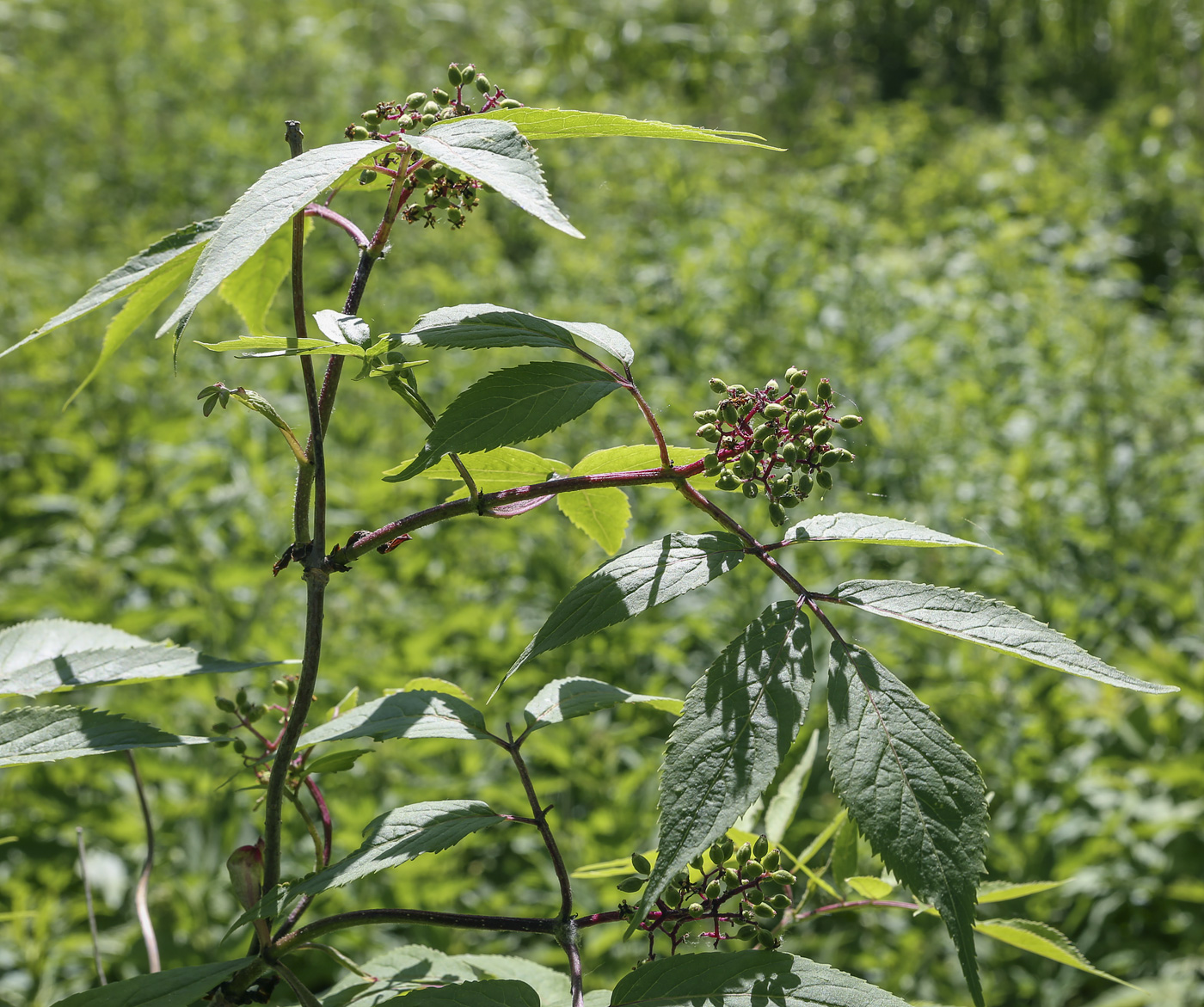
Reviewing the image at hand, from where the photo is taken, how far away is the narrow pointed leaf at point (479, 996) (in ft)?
1.88

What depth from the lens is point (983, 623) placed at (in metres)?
0.56

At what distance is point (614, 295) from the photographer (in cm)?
399

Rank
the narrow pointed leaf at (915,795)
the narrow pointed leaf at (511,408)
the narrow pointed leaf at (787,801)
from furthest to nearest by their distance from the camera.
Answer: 1. the narrow pointed leaf at (787,801)
2. the narrow pointed leaf at (511,408)
3. the narrow pointed leaf at (915,795)

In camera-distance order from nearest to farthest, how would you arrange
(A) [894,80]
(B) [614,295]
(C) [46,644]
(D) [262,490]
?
(C) [46,644] < (D) [262,490] < (B) [614,295] < (A) [894,80]

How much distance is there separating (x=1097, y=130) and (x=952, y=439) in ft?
15.9

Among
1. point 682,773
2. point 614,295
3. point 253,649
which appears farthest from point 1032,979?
point 614,295

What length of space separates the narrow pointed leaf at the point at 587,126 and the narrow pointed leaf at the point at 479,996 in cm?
49

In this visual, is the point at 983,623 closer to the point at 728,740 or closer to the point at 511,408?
the point at 728,740

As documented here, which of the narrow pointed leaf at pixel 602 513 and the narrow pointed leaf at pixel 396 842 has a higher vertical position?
the narrow pointed leaf at pixel 602 513

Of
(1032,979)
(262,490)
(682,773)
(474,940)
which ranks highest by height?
(682,773)

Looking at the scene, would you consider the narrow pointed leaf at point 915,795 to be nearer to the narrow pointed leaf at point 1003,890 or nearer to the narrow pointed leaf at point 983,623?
the narrow pointed leaf at point 983,623

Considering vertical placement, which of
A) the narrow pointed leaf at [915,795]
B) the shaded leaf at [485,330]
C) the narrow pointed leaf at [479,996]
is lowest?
the narrow pointed leaf at [479,996]

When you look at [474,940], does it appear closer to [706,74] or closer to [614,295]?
[614,295]

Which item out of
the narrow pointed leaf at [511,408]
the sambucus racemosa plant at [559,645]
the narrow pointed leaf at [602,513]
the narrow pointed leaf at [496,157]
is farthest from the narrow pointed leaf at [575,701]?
the narrow pointed leaf at [496,157]
